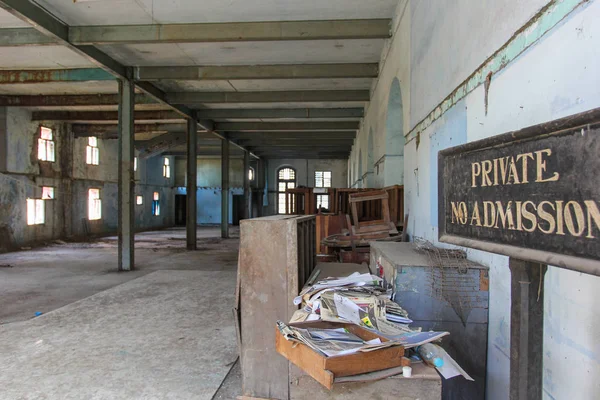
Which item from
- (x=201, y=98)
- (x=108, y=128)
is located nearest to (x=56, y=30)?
(x=201, y=98)

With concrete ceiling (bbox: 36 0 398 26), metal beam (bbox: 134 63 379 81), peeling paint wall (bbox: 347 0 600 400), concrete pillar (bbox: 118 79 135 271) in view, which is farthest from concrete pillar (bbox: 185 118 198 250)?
peeling paint wall (bbox: 347 0 600 400)

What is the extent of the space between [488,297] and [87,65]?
931cm

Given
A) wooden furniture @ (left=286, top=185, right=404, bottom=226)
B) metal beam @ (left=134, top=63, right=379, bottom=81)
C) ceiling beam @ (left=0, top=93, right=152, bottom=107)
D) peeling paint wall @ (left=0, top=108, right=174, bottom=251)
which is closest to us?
wooden furniture @ (left=286, top=185, right=404, bottom=226)

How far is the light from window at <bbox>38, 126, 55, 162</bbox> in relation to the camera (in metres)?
13.9

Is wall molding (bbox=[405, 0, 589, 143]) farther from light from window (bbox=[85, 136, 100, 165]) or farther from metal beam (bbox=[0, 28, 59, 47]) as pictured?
light from window (bbox=[85, 136, 100, 165])

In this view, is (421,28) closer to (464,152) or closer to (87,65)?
(464,152)

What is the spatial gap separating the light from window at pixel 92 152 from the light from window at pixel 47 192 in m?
2.35

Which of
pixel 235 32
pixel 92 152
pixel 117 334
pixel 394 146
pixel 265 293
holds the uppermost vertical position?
pixel 235 32

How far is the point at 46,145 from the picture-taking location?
14273 millimetres

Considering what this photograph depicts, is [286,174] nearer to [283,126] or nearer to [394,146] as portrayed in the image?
[283,126]

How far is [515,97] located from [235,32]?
17.4 feet

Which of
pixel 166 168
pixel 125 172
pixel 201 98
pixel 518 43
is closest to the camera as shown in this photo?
pixel 518 43

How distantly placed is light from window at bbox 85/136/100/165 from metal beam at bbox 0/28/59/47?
34.1 ft

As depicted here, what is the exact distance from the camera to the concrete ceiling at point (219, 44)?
6.00 meters
